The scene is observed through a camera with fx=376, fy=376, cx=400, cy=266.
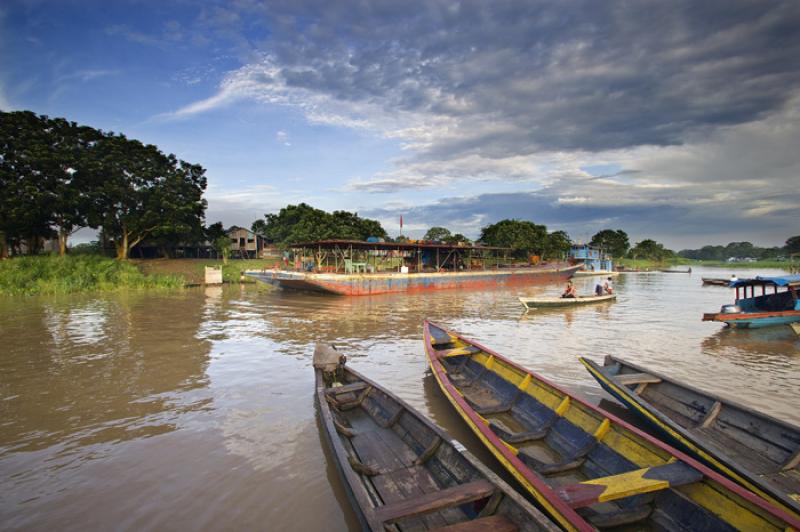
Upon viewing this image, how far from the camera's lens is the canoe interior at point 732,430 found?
461cm

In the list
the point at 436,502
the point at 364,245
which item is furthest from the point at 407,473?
the point at 364,245

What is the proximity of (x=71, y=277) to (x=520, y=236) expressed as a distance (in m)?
62.2

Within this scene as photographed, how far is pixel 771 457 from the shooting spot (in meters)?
5.02

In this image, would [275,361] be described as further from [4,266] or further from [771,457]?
[4,266]

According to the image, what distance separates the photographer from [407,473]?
15.9 feet

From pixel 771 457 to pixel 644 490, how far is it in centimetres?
294

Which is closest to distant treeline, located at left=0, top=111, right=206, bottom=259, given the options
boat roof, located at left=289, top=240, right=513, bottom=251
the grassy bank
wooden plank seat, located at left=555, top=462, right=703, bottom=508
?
the grassy bank

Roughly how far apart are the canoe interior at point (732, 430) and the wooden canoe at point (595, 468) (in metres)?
0.67

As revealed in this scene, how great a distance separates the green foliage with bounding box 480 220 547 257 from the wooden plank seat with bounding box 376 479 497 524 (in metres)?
65.1

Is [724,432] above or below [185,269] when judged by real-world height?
below

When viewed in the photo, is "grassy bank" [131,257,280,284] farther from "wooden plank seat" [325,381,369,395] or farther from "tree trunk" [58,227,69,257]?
"wooden plank seat" [325,381,369,395]

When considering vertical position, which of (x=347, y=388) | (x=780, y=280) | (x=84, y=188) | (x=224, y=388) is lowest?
(x=224, y=388)

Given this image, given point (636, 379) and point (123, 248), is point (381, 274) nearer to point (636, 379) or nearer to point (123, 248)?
point (636, 379)

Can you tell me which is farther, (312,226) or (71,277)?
(312,226)
